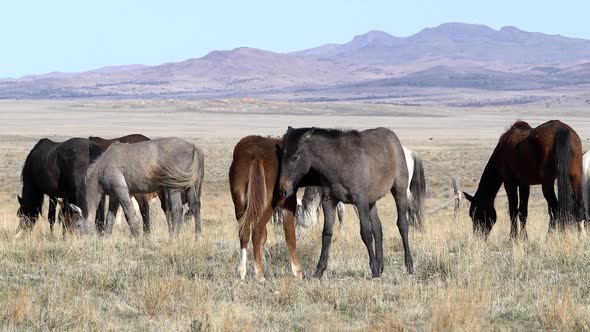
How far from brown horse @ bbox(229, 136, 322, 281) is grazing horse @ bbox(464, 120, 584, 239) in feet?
11.4

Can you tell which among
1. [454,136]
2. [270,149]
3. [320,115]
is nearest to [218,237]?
[270,149]

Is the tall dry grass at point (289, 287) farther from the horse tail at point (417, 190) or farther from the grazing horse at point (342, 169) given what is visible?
the horse tail at point (417, 190)

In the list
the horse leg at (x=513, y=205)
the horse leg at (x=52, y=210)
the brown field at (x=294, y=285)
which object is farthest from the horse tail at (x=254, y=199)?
the horse leg at (x=52, y=210)

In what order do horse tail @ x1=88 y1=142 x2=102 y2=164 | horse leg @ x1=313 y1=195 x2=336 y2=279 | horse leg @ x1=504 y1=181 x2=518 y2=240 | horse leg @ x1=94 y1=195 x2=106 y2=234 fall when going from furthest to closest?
horse leg @ x1=94 y1=195 x2=106 y2=234 → horse tail @ x1=88 y1=142 x2=102 y2=164 → horse leg @ x1=504 y1=181 x2=518 y2=240 → horse leg @ x1=313 y1=195 x2=336 y2=279

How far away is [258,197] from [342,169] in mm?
826

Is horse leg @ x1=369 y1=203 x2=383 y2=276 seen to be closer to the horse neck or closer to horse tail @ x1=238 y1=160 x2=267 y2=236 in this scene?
horse tail @ x1=238 y1=160 x2=267 y2=236

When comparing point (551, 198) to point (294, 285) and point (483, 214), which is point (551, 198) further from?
point (294, 285)

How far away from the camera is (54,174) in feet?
42.1

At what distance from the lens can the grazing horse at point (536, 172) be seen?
10859 millimetres

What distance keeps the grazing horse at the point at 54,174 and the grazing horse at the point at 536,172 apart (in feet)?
16.2

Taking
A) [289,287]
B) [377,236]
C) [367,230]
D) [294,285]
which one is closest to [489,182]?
[377,236]

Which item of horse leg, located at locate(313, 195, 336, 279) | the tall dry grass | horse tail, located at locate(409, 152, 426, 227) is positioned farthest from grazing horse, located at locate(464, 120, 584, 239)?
horse leg, located at locate(313, 195, 336, 279)

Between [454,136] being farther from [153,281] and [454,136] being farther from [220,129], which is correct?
[153,281]

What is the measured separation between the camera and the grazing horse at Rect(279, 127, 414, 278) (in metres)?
8.64
